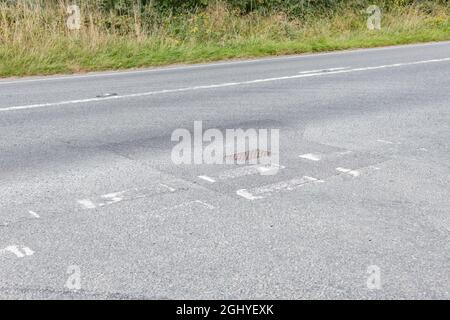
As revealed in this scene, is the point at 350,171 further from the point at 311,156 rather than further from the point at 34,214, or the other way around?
the point at 34,214

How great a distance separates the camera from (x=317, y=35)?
17.0m

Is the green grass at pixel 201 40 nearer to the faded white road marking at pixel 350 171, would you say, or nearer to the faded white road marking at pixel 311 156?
the faded white road marking at pixel 311 156

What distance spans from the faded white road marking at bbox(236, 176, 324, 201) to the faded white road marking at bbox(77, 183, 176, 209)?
0.59m

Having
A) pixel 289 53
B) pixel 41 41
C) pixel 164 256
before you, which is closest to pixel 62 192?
pixel 164 256

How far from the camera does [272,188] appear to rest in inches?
184

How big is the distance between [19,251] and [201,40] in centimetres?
1230

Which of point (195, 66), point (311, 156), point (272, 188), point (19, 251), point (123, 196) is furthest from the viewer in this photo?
point (195, 66)

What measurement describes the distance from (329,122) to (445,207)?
2.73 meters

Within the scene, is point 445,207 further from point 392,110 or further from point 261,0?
point 261,0

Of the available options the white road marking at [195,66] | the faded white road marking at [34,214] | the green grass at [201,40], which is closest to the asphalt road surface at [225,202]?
the faded white road marking at [34,214]

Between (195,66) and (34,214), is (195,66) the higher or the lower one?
the higher one

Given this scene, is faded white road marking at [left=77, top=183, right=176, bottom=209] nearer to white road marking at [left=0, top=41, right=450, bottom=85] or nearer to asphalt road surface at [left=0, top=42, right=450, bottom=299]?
asphalt road surface at [left=0, top=42, right=450, bottom=299]

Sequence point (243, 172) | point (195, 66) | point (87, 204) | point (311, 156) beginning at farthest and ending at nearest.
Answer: point (195, 66)
point (311, 156)
point (243, 172)
point (87, 204)

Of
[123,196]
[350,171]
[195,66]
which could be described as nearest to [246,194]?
[123,196]
